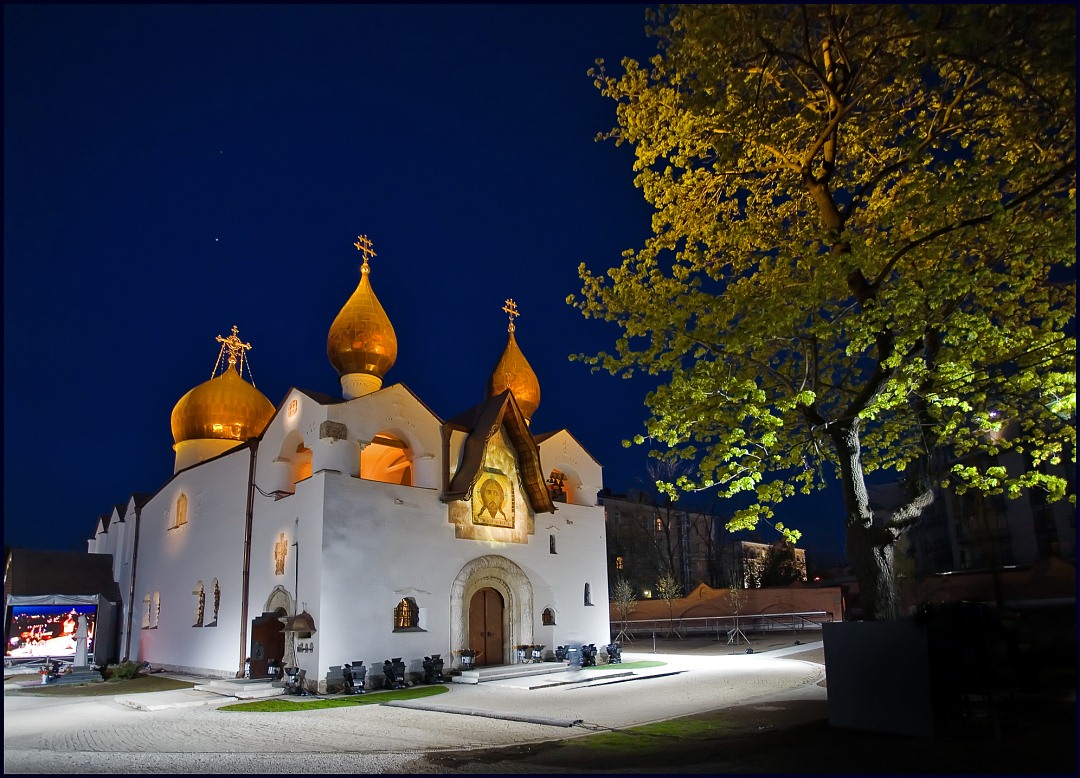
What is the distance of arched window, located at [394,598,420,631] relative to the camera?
19.0 meters

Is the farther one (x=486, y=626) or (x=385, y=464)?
(x=385, y=464)

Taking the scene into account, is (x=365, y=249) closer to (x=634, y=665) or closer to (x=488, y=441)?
(x=488, y=441)

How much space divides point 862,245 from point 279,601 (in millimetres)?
15474

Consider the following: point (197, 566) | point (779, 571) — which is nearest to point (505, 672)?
point (197, 566)

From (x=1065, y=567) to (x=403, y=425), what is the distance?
1945 centimetres

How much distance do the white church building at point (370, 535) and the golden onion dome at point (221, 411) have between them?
101 mm

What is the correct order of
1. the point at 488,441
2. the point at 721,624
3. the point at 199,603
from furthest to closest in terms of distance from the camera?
the point at 721,624 → the point at 199,603 → the point at 488,441

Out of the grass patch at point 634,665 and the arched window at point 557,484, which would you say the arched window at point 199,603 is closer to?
the arched window at point 557,484

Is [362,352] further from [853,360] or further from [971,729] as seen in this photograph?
[971,729]

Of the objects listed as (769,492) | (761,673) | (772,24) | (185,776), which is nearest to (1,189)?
(185,776)

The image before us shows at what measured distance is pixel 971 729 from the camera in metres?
9.46

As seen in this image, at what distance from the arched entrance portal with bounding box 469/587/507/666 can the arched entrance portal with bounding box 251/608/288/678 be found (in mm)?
4706

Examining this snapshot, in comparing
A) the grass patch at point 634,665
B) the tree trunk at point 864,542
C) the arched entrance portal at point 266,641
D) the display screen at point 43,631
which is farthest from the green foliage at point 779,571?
the tree trunk at point 864,542

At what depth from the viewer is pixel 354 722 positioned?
516 inches
